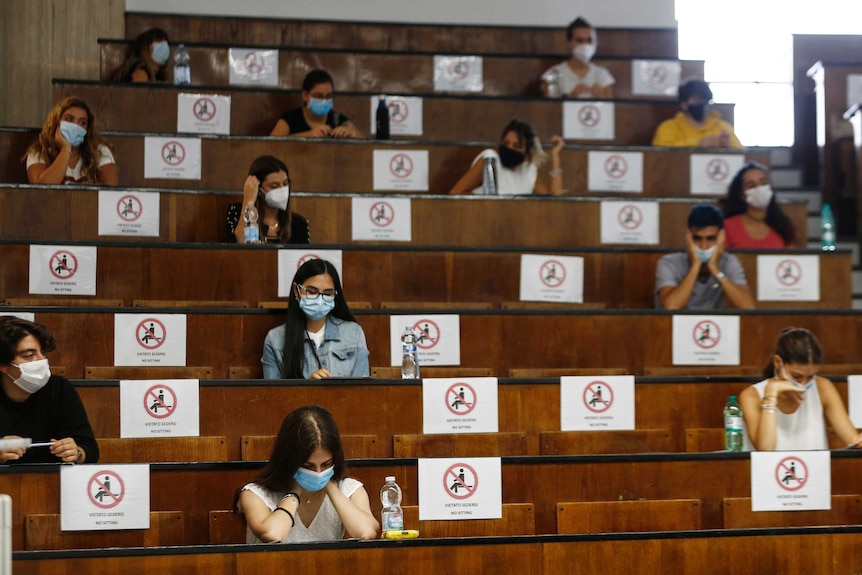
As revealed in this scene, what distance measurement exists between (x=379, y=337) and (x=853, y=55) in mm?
4435

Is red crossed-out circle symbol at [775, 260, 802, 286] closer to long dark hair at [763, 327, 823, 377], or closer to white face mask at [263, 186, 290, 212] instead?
long dark hair at [763, 327, 823, 377]

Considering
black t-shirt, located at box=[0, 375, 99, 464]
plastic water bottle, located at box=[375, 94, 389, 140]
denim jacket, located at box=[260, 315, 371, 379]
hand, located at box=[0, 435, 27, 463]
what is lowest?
hand, located at box=[0, 435, 27, 463]

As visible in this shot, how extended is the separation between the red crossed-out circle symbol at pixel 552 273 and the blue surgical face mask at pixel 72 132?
80.1 inches

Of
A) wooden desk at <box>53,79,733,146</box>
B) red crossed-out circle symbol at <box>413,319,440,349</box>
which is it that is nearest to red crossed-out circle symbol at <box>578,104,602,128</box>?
wooden desk at <box>53,79,733,146</box>

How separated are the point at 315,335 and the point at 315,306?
114mm

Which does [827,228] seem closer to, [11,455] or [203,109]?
[203,109]

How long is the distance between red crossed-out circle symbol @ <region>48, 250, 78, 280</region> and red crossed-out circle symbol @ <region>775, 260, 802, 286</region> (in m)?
2.87

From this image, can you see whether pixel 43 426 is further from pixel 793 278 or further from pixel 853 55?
pixel 853 55

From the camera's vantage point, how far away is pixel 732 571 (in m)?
3.60

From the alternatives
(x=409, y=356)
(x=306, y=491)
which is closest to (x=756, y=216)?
(x=409, y=356)

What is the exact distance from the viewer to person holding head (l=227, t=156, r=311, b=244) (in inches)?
211

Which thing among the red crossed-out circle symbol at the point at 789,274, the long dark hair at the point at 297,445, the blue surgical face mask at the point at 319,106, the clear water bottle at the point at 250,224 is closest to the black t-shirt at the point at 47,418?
the long dark hair at the point at 297,445

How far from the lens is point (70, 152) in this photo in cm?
579

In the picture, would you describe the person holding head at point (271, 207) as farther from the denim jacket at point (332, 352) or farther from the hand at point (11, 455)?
the hand at point (11, 455)
